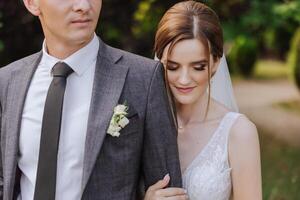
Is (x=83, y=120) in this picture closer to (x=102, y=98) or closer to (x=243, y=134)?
(x=102, y=98)

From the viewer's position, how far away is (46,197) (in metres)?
2.41

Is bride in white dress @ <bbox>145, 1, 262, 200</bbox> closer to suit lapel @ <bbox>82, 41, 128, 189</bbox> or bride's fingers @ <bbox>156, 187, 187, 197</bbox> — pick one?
bride's fingers @ <bbox>156, 187, 187, 197</bbox>

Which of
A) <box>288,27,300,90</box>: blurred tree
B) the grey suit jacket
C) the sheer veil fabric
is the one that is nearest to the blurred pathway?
<box>288,27,300,90</box>: blurred tree

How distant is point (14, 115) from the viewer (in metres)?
2.51

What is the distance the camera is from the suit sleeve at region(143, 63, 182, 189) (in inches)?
96.1

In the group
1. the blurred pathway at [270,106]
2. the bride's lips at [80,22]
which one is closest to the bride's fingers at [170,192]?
the bride's lips at [80,22]

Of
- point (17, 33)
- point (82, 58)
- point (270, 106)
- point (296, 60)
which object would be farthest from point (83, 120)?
point (296, 60)

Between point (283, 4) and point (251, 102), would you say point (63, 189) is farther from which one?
point (251, 102)

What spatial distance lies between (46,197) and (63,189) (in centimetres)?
7

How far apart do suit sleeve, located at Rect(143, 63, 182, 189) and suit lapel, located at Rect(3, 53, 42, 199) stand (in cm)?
50

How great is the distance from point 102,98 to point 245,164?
79 centimetres

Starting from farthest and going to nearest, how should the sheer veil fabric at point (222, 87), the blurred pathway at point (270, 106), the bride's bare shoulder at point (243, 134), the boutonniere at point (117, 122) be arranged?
the blurred pathway at point (270, 106)
the sheer veil fabric at point (222, 87)
the bride's bare shoulder at point (243, 134)
the boutonniere at point (117, 122)

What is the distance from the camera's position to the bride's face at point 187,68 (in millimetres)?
2758

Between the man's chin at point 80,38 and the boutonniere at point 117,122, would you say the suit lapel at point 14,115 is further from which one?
the boutonniere at point 117,122
